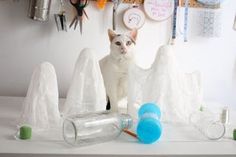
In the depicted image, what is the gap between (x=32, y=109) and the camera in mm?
740

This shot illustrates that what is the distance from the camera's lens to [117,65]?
3.07 ft

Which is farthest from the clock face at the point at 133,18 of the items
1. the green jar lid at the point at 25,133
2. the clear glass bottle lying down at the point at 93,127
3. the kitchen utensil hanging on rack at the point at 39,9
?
the green jar lid at the point at 25,133

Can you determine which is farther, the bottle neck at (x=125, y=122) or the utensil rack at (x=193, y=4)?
the utensil rack at (x=193, y=4)

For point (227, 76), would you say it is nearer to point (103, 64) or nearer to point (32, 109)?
point (103, 64)

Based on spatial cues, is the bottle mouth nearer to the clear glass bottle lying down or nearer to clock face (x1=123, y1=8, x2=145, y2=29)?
the clear glass bottle lying down

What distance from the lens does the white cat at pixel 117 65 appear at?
0.92 meters

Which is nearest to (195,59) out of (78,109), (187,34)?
(187,34)

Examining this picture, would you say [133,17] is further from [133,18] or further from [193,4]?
[193,4]

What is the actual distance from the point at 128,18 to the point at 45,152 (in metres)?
0.71

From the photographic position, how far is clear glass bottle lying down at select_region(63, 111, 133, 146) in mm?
651

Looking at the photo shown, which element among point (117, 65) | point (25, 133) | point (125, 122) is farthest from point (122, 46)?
point (25, 133)

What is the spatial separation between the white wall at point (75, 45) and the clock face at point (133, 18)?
3cm

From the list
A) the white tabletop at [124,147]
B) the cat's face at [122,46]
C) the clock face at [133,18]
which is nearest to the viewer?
the white tabletop at [124,147]

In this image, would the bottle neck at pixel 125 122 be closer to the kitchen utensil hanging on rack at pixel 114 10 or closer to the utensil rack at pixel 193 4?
the kitchen utensil hanging on rack at pixel 114 10
